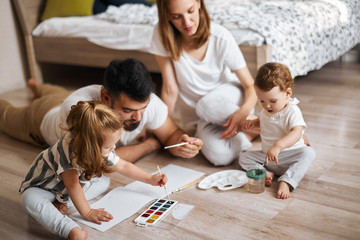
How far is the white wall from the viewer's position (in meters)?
3.15

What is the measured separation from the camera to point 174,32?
70.4 inches

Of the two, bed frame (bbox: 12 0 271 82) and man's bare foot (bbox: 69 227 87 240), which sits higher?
bed frame (bbox: 12 0 271 82)

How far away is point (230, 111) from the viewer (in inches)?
69.2

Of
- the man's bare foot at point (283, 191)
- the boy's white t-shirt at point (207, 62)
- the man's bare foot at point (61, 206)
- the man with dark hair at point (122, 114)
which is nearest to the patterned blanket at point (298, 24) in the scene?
the boy's white t-shirt at point (207, 62)

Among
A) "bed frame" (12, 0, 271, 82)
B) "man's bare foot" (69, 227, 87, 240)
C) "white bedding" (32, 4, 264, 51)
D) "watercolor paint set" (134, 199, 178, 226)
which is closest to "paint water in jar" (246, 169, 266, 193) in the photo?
"watercolor paint set" (134, 199, 178, 226)

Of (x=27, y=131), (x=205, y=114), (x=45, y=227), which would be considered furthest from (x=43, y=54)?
(x=45, y=227)

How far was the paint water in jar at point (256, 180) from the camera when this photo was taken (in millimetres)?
1438

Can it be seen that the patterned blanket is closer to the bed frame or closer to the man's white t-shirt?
the bed frame

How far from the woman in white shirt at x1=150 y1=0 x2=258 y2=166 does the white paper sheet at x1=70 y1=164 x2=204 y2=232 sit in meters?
0.16

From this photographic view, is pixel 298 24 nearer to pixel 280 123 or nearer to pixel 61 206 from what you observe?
pixel 280 123

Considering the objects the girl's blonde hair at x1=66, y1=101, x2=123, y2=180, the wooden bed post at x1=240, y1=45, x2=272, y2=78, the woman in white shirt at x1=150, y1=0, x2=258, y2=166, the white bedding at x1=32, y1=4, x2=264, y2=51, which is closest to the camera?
the girl's blonde hair at x1=66, y1=101, x2=123, y2=180

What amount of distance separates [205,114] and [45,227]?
0.82m

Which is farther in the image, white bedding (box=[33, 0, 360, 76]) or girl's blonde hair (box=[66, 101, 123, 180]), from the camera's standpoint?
white bedding (box=[33, 0, 360, 76])

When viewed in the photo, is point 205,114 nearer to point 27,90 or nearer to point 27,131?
point 27,131
